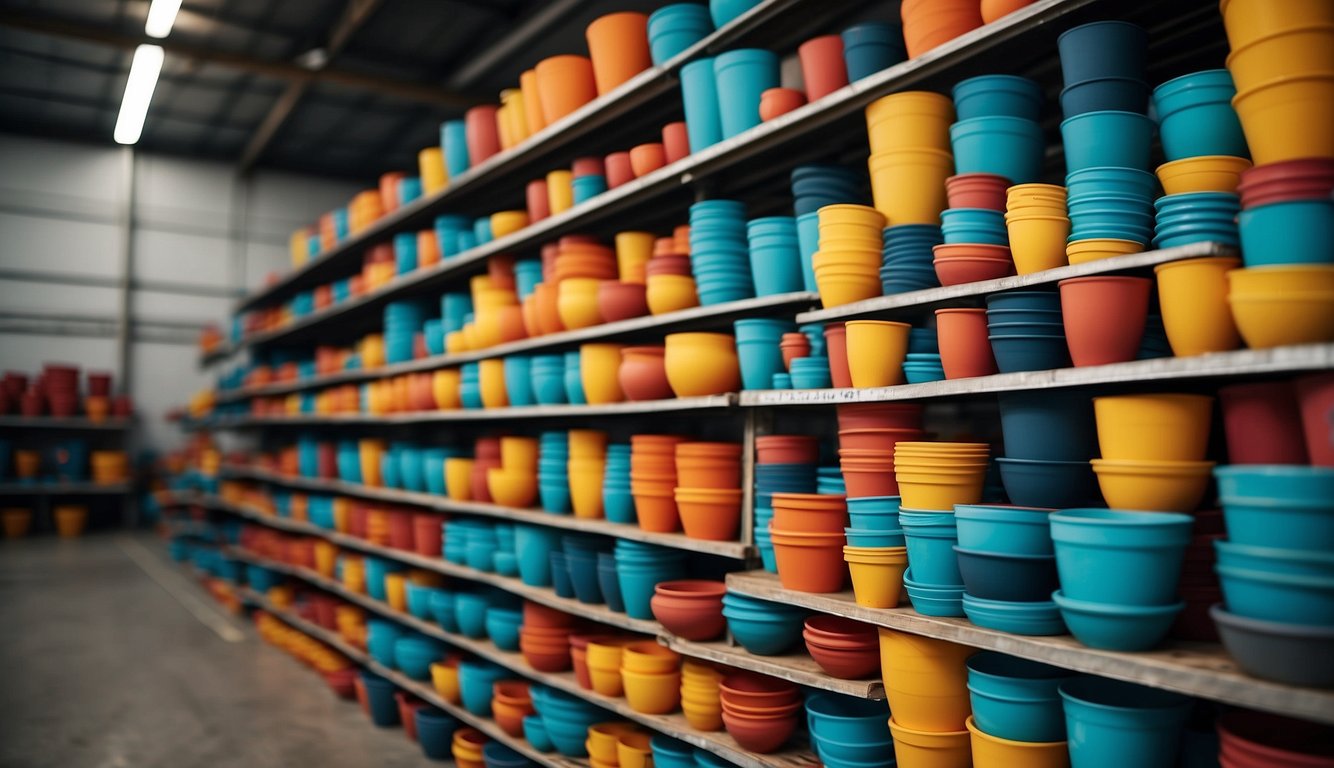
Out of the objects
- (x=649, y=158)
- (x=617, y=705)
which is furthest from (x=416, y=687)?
(x=649, y=158)

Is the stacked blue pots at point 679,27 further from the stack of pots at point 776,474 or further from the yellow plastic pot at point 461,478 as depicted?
the yellow plastic pot at point 461,478

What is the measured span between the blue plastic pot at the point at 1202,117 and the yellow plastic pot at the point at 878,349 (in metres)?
0.72

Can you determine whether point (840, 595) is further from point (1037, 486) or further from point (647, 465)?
point (647, 465)

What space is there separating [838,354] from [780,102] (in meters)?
0.84

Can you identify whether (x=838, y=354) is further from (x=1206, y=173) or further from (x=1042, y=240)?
(x=1206, y=173)

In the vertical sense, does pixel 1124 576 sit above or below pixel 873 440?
below

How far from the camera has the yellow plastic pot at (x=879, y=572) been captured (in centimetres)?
214

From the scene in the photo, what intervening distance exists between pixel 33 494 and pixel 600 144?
37.4ft

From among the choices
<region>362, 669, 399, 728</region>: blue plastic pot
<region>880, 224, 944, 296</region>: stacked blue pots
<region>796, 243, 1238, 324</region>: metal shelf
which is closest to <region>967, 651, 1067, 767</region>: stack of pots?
<region>796, 243, 1238, 324</region>: metal shelf

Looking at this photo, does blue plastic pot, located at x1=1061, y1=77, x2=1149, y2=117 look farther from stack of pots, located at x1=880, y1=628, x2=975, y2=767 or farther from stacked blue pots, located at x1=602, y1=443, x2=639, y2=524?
stacked blue pots, located at x1=602, y1=443, x2=639, y2=524

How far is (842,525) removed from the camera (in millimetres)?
2348

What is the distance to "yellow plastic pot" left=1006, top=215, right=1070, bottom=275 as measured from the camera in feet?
6.35

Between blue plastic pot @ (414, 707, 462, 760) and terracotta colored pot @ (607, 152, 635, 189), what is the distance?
2605mm

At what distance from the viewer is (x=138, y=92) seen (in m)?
9.14
